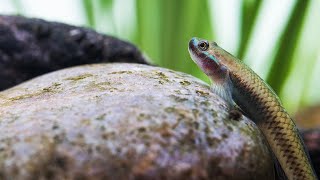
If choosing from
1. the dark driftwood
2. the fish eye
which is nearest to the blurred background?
the dark driftwood

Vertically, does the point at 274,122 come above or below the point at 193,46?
below

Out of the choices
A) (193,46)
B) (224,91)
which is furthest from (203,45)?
(224,91)

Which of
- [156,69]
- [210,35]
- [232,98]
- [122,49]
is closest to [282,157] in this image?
[232,98]

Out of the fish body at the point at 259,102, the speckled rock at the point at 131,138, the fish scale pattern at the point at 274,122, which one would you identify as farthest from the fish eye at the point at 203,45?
the speckled rock at the point at 131,138

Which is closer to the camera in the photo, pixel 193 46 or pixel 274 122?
pixel 274 122

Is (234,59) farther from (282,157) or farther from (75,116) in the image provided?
(75,116)

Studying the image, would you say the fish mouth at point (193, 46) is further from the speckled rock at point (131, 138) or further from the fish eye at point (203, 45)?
the speckled rock at point (131, 138)

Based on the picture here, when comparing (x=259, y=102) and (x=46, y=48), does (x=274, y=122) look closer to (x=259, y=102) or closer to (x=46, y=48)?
(x=259, y=102)
